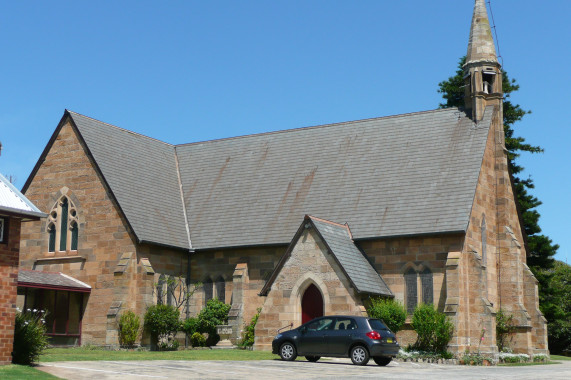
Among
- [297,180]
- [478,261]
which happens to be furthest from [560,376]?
[297,180]

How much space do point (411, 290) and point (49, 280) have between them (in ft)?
51.2

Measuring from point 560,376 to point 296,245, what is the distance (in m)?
12.4

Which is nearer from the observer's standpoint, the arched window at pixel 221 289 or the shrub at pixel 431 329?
the shrub at pixel 431 329

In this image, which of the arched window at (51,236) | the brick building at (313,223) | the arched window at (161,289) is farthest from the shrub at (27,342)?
the arched window at (51,236)

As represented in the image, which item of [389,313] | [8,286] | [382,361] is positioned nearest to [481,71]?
[389,313]

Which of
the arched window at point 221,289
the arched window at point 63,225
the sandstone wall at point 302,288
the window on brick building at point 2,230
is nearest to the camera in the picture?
the window on brick building at point 2,230

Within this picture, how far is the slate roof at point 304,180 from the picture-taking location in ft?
114

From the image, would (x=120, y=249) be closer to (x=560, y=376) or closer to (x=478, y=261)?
(x=478, y=261)

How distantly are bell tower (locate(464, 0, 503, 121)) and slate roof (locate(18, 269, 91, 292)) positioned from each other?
19853 mm

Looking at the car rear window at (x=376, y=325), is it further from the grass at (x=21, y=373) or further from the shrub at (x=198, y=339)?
the shrub at (x=198, y=339)

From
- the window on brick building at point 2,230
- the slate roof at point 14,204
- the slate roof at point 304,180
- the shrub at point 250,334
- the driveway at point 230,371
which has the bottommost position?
the driveway at point 230,371

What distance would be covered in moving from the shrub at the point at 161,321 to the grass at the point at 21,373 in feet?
45.1

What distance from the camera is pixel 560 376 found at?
73.3ft

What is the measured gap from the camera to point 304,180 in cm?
3862
